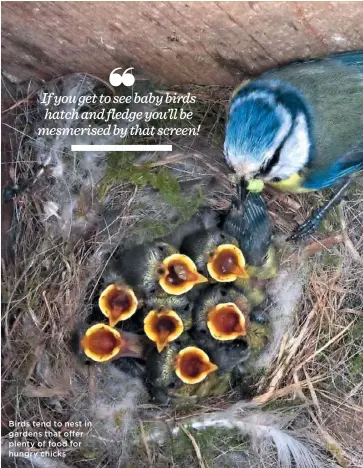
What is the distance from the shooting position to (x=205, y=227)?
1.60 meters

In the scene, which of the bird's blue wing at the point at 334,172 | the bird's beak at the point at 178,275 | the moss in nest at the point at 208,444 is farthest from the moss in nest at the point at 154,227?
the moss in nest at the point at 208,444

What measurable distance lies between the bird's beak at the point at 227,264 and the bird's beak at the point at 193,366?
0.56 feet

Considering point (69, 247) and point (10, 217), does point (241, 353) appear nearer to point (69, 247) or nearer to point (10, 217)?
point (69, 247)

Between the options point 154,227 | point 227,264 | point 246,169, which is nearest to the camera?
point 246,169

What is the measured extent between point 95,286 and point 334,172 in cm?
62

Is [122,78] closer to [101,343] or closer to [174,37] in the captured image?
[174,37]

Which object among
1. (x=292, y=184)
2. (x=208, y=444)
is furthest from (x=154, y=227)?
(x=208, y=444)

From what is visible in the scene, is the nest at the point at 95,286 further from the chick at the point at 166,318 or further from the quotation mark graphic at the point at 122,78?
the chick at the point at 166,318

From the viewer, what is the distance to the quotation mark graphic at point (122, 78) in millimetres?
1496

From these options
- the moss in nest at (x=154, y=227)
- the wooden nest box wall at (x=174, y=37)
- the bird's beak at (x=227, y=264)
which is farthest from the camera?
the moss in nest at (x=154, y=227)

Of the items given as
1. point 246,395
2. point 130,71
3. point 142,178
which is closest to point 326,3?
point 130,71

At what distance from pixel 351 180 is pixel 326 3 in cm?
49

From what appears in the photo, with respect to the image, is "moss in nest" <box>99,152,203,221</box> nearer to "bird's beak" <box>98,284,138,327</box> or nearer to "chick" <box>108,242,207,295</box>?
"chick" <box>108,242,207,295</box>

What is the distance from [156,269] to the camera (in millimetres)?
1497
